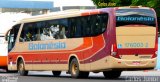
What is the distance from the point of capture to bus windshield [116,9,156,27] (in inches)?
971

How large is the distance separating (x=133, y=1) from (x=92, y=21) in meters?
34.1

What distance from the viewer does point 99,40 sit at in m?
25.1

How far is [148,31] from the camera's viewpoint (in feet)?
81.9

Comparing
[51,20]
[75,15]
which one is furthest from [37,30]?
[75,15]

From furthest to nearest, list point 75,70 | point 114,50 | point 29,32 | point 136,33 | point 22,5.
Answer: point 22,5, point 29,32, point 75,70, point 136,33, point 114,50

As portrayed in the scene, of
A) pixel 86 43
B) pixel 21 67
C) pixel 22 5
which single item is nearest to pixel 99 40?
pixel 86 43

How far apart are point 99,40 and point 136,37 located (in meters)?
1.51

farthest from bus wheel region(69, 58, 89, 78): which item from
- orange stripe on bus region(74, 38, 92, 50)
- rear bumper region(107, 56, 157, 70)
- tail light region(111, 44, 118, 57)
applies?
tail light region(111, 44, 118, 57)

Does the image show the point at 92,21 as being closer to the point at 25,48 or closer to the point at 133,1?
the point at 25,48

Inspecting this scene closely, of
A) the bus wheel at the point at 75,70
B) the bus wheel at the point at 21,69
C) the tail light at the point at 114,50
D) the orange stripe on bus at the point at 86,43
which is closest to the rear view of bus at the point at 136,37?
the tail light at the point at 114,50

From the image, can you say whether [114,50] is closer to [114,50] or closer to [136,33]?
[114,50]

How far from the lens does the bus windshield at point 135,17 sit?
80.9 feet

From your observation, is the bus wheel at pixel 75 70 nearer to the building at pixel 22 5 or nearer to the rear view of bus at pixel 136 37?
the rear view of bus at pixel 136 37

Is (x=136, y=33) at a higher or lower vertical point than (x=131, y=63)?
higher
